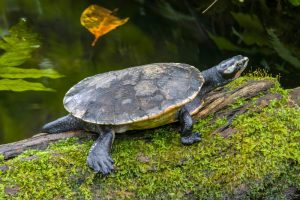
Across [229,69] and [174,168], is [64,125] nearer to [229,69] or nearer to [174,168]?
[174,168]

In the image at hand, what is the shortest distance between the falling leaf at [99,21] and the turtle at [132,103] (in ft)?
9.82

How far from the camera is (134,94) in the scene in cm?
288

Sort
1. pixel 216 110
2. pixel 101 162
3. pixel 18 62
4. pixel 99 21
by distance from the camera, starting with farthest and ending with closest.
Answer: pixel 99 21, pixel 18 62, pixel 216 110, pixel 101 162

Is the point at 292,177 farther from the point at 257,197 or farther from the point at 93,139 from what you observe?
the point at 93,139

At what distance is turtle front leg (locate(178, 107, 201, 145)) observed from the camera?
2869 millimetres

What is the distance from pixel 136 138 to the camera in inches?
117

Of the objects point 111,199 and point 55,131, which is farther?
point 55,131

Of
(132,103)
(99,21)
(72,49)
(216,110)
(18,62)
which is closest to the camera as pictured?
(132,103)

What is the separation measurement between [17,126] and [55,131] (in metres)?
1.54

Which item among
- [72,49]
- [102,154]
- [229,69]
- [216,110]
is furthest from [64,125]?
[72,49]

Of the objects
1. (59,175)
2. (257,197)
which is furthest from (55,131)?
(257,197)

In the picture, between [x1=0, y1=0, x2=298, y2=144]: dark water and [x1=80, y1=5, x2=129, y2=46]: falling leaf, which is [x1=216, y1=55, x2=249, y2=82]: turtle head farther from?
[x1=80, y1=5, x2=129, y2=46]: falling leaf

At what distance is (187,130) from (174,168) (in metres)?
0.25

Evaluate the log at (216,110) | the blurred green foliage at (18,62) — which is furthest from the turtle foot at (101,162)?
the blurred green foliage at (18,62)
